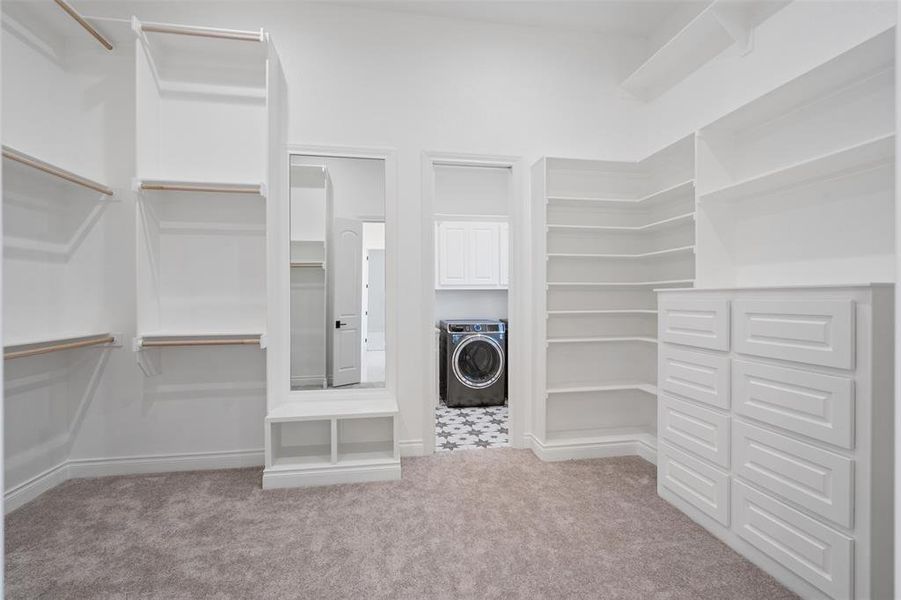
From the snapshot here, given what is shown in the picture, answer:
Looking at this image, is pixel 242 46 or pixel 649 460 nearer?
pixel 242 46

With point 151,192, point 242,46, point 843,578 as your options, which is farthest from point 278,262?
point 843,578

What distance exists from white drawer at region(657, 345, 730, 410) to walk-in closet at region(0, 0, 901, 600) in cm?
2

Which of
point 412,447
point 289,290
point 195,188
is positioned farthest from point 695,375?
point 195,188

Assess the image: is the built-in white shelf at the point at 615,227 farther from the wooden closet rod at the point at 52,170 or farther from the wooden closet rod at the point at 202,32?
the wooden closet rod at the point at 52,170

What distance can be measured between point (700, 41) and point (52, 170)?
11.6 feet

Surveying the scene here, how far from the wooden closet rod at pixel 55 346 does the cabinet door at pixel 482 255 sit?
10.0 feet

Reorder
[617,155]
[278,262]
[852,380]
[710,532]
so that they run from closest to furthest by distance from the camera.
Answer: [852,380], [710,532], [278,262], [617,155]

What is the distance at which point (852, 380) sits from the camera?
5.43ft

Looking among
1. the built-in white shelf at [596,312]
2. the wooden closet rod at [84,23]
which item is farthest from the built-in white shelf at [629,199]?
the wooden closet rod at [84,23]

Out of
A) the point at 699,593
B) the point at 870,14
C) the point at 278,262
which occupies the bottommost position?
the point at 699,593

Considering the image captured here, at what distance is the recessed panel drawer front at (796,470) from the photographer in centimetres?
168

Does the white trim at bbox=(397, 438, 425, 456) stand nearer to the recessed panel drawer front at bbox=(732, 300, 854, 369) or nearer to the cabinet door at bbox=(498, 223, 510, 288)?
the recessed panel drawer front at bbox=(732, 300, 854, 369)

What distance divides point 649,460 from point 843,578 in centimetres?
149

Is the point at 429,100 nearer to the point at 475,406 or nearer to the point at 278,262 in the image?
the point at 278,262
